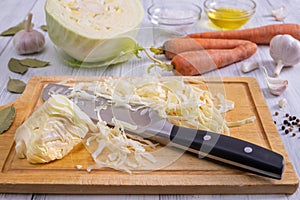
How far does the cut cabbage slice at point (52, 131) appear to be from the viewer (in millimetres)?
1399

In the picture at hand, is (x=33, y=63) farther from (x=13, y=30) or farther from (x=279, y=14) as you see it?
(x=279, y=14)

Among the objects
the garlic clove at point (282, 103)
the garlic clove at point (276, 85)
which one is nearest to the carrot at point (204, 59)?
the garlic clove at point (276, 85)

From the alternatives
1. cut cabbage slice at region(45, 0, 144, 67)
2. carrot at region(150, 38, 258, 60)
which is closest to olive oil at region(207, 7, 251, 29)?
carrot at region(150, 38, 258, 60)

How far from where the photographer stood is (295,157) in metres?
1.55

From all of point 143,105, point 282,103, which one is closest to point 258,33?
point 282,103

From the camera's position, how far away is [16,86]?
6.54ft

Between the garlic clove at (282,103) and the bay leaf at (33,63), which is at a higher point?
the garlic clove at (282,103)

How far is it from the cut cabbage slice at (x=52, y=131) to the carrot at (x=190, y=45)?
0.77 m

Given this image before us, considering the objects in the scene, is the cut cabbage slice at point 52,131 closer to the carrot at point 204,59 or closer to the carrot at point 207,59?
the carrot at point 204,59

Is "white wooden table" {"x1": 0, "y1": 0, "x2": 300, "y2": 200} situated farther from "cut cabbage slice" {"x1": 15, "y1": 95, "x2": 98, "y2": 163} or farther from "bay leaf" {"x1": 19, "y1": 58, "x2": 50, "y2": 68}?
"cut cabbage slice" {"x1": 15, "y1": 95, "x2": 98, "y2": 163}

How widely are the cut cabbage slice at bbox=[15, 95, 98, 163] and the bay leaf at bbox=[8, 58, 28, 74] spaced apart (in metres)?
0.69

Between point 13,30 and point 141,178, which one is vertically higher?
point 141,178

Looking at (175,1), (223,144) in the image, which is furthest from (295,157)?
(175,1)

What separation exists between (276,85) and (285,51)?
237mm
